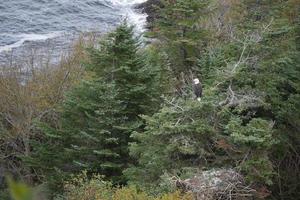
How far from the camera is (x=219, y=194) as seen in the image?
9.80m

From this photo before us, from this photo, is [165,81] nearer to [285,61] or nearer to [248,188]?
[285,61]

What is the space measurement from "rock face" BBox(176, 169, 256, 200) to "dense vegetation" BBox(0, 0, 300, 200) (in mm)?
176

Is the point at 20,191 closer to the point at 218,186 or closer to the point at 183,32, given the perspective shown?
the point at 218,186

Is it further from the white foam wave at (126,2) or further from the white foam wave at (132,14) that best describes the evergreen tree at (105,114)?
the white foam wave at (126,2)

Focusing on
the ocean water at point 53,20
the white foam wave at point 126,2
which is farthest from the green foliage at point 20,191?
the white foam wave at point 126,2

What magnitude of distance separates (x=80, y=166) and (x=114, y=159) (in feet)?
3.76

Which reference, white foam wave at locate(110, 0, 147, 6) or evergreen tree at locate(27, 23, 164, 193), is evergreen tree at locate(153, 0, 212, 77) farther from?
white foam wave at locate(110, 0, 147, 6)

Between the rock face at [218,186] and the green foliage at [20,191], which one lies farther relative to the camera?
the rock face at [218,186]

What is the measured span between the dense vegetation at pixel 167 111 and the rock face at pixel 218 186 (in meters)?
0.18

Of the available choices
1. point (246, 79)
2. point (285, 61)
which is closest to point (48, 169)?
point (246, 79)

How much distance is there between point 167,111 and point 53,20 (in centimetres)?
2608

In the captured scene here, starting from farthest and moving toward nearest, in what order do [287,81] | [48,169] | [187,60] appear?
[187,60]
[48,169]
[287,81]

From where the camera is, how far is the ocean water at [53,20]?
3131 centimetres

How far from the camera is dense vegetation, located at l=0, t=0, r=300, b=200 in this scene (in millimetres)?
10938
